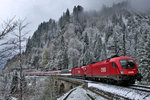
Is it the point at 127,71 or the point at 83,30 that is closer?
the point at 127,71

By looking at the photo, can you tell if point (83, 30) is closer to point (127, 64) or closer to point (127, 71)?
point (127, 64)

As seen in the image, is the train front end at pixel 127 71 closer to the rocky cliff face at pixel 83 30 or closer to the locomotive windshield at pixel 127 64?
the locomotive windshield at pixel 127 64

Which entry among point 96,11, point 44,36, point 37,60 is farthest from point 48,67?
point 96,11

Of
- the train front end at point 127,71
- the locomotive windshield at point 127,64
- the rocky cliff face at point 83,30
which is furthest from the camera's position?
the rocky cliff face at point 83,30

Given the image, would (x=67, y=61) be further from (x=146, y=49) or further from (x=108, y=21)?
(x=108, y=21)

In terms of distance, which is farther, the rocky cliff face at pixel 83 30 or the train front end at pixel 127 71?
the rocky cliff face at pixel 83 30

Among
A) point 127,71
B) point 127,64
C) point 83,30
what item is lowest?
point 127,71

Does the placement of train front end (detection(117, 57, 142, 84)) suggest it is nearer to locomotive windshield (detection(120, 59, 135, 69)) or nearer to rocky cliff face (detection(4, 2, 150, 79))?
locomotive windshield (detection(120, 59, 135, 69))

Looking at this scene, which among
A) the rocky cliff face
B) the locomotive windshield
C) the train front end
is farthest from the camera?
the rocky cliff face

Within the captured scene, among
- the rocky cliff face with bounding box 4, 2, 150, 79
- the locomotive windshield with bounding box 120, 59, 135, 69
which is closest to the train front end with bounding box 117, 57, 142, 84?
the locomotive windshield with bounding box 120, 59, 135, 69

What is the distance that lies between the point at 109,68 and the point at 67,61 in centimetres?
5269

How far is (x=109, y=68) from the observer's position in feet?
42.5

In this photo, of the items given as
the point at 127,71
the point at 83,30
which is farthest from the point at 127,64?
the point at 83,30

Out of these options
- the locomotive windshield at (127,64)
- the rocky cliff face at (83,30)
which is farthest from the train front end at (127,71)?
the rocky cliff face at (83,30)
